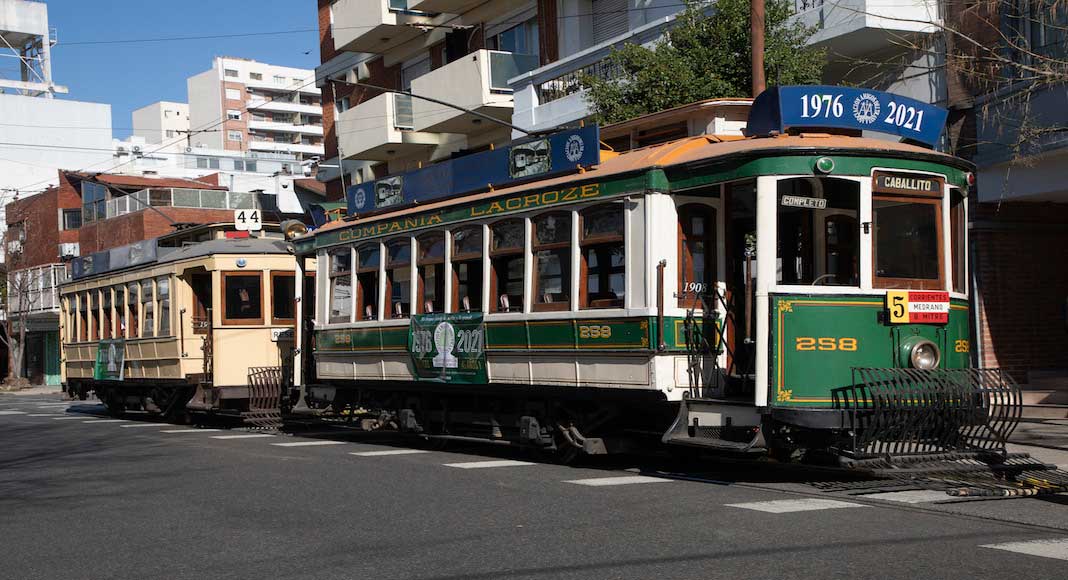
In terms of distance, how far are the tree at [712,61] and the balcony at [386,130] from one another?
41.3 feet

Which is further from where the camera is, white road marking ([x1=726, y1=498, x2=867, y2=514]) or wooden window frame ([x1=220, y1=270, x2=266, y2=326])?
wooden window frame ([x1=220, y1=270, x2=266, y2=326])

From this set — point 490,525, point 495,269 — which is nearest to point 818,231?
point 495,269

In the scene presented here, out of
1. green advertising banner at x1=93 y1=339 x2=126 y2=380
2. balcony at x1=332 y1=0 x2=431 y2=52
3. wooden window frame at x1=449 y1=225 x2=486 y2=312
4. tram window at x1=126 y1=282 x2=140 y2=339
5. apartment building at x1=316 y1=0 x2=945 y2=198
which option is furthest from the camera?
balcony at x1=332 y1=0 x2=431 y2=52

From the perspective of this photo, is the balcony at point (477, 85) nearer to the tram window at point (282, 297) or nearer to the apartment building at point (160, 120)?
the tram window at point (282, 297)

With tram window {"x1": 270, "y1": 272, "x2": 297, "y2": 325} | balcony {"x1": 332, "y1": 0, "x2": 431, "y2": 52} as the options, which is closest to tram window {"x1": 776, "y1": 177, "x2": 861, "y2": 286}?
tram window {"x1": 270, "y1": 272, "x2": 297, "y2": 325}

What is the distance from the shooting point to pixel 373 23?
100 feet

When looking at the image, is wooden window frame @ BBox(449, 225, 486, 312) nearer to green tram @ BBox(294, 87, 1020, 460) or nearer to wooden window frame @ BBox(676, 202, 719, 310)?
green tram @ BBox(294, 87, 1020, 460)

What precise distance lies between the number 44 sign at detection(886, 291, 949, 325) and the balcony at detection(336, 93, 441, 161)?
20.4m

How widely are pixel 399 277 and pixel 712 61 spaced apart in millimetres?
5684

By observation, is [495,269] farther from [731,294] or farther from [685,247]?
[731,294]

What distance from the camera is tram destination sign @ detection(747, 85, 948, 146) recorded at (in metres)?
10.9

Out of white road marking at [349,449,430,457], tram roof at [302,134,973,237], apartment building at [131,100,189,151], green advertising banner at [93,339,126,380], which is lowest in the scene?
white road marking at [349,449,430,457]

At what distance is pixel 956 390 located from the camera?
10.2m

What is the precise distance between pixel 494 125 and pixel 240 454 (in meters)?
14.9
